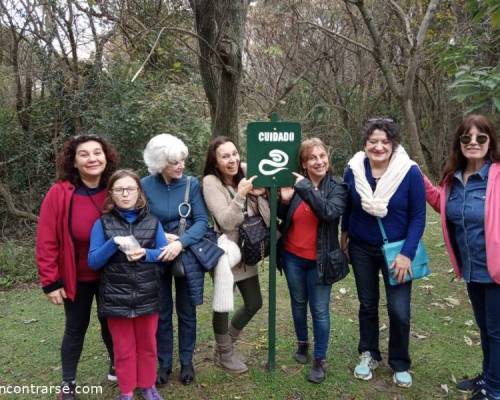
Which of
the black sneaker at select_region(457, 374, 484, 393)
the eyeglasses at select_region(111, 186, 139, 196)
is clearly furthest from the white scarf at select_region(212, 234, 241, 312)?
the black sneaker at select_region(457, 374, 484, 393)

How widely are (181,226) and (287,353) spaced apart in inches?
62.9

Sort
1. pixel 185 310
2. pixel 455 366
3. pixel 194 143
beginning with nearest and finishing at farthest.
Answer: pixel 185 310 → pixel 455 366 → pixel 194 143

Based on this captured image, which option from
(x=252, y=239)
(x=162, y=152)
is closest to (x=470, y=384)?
(x=252, y=239)

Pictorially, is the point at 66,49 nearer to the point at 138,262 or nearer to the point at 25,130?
the point at 25,130

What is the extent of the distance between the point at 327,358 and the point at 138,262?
1.93m

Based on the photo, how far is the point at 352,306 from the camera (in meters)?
5.01

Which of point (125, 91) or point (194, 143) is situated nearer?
point (125, 91)

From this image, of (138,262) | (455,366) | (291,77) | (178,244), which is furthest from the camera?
(291,77)

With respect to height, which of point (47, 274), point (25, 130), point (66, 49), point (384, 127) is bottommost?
point (47, 274)

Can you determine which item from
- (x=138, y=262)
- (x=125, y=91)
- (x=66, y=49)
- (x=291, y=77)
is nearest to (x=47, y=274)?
(x=138, y=262)

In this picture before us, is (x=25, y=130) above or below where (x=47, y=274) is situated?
above

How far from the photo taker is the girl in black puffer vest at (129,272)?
2.75 meters

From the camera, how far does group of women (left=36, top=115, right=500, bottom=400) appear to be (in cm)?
286

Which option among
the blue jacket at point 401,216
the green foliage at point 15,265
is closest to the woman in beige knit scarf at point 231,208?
the blue jacket at point 401,216
